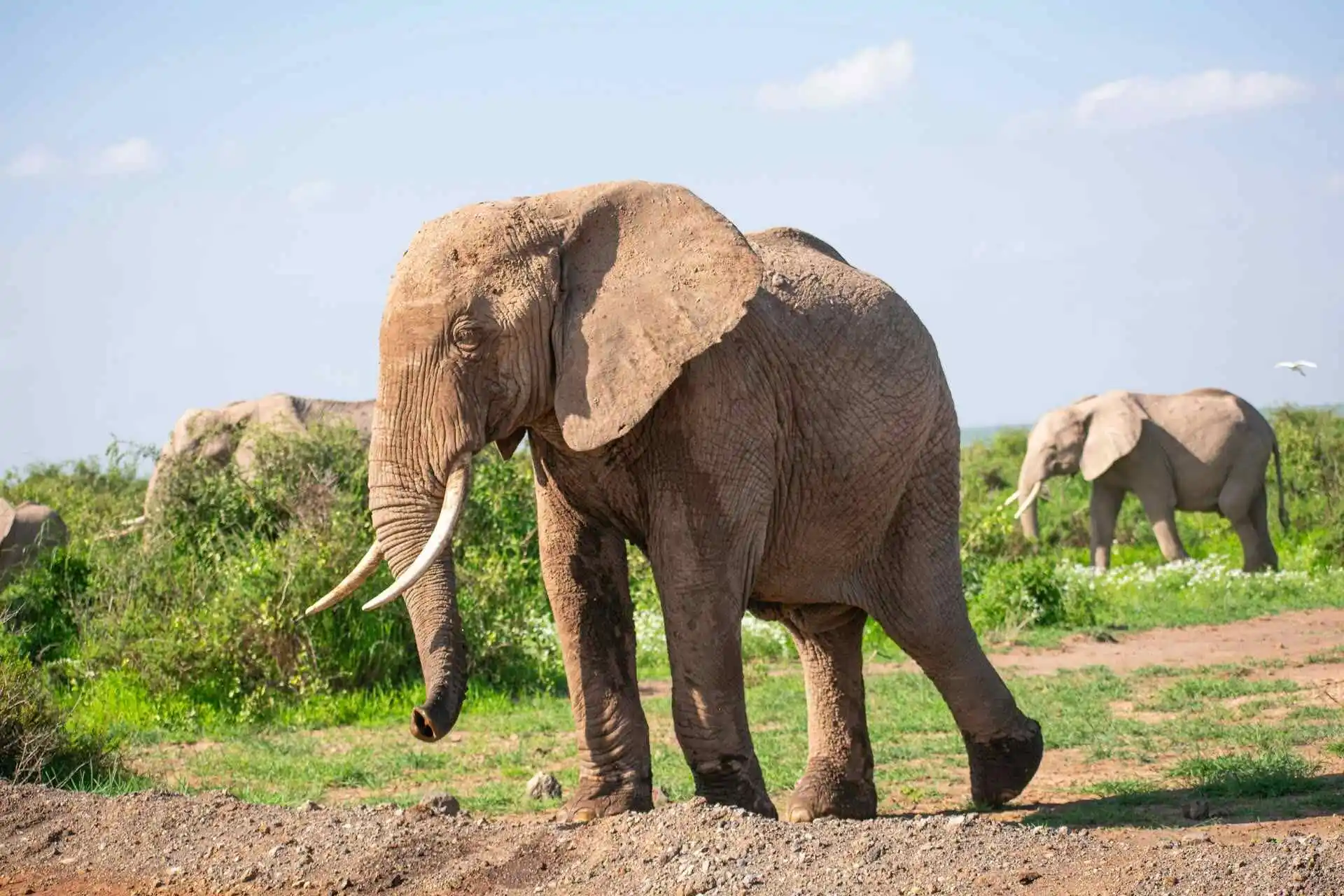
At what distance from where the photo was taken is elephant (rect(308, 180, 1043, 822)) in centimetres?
593

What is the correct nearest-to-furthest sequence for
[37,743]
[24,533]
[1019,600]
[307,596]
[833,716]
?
[37,743], [833,716], [307,596], [24,533], [1019,600]

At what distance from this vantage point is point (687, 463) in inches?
242

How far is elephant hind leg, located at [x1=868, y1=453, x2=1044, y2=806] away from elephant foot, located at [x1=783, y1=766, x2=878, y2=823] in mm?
489

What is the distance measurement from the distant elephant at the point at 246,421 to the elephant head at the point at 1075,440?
8.67 meters

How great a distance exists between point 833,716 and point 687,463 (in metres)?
1.89

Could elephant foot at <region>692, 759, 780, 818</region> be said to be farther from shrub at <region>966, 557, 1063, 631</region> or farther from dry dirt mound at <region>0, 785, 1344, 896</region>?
shrub at <region>966, 557, 1063, 631</region>

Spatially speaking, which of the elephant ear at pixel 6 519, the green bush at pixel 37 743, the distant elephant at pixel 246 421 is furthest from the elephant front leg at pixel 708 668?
the distant elephant at pixel 246 421

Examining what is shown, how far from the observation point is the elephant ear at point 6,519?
13.1 m

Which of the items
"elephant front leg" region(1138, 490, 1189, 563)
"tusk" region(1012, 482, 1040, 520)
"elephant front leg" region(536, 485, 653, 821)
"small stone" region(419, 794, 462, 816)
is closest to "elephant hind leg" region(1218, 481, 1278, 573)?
"elephant front leg" region(1138, 490, 1189, 563)

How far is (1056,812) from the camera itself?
281 inches

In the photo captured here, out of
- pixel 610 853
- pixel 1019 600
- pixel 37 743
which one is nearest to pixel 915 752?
pixel 610 853

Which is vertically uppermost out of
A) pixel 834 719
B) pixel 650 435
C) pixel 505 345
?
pixel 505 345

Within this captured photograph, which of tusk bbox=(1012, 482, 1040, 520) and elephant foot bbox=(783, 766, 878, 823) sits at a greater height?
tusk bbox=(1012, 482, 1040, 520)

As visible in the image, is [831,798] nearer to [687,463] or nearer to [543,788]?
[543,788]
